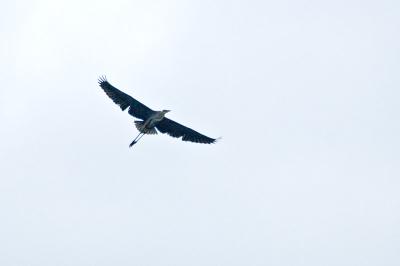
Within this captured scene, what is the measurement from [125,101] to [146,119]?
78.6 inches

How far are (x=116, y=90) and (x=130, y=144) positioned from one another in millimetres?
3691

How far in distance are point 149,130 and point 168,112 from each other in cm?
183

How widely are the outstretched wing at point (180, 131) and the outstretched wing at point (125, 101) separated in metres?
1.76

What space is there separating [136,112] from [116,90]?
6.93 feet

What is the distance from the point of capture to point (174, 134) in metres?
196

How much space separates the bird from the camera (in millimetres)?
193125

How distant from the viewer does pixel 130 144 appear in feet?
635

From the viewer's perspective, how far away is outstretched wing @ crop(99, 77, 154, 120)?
633 ft

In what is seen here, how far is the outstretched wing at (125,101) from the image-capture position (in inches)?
7594

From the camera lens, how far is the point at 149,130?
19462 cm

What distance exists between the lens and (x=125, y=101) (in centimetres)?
19338

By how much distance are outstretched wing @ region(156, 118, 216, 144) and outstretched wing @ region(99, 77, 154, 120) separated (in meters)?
1.76

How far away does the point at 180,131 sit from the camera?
196125 millimetres
